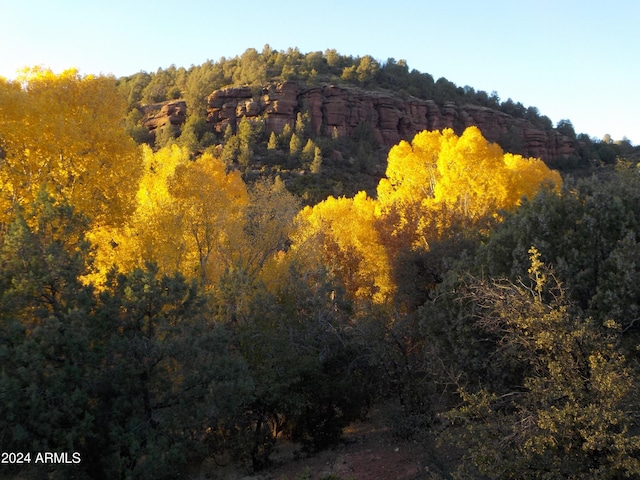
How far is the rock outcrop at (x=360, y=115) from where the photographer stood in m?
67.4

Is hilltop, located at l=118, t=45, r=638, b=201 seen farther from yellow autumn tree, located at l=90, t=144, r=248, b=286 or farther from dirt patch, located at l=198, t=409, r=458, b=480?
dirt patch, located at l=198, t=409, r=458, b=480

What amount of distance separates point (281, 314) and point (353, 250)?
925 centimetres

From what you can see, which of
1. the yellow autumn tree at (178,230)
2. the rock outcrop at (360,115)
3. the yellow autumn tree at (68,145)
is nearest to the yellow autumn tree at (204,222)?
the yellow autumn tree at (178,230)

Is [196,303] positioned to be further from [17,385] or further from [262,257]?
[262,257]

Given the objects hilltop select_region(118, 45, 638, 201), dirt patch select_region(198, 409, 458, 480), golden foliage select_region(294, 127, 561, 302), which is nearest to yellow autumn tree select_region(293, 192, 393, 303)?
golden foliage select_region(294, 127, 561, 302)

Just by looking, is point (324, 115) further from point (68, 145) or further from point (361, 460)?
point (361, 460)

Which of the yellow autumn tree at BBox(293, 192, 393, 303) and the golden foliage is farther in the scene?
the yellow autumn tree at BBox(293, 192, 393, 303)

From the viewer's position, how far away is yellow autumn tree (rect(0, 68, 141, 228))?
12914 mm

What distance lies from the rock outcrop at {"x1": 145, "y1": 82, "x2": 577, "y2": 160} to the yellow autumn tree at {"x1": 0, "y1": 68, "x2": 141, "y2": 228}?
51224 millimetres

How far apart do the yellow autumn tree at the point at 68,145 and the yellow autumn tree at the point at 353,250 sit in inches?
268

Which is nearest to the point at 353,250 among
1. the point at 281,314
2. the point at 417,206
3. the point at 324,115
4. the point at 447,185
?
the point at 417,206

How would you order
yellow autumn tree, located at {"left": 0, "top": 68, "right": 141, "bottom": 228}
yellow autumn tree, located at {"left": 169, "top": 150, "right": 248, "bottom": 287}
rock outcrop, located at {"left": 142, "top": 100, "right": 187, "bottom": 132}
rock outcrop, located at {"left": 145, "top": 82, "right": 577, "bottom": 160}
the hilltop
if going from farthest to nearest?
rock outcrop, located at {"left": 145, "top": 82, "right": 577, "bottom": 160} < rock outcrop, located at {"left": 142, "top": 100, "right": 187, "bottom": 132} < the hilltop < yellow autumn tree, located at {"left": 169, "top": 150, "right": 248, "bottom": 287} < yellow autumn tree, located at {"left": 0, "top": 68, "right": 141, "bottom": 228}

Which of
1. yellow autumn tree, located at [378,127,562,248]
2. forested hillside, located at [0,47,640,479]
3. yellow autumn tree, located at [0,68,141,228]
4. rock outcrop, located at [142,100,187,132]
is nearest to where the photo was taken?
forested hillside, located at [0,47,640,479]

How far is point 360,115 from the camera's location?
75.6 m
